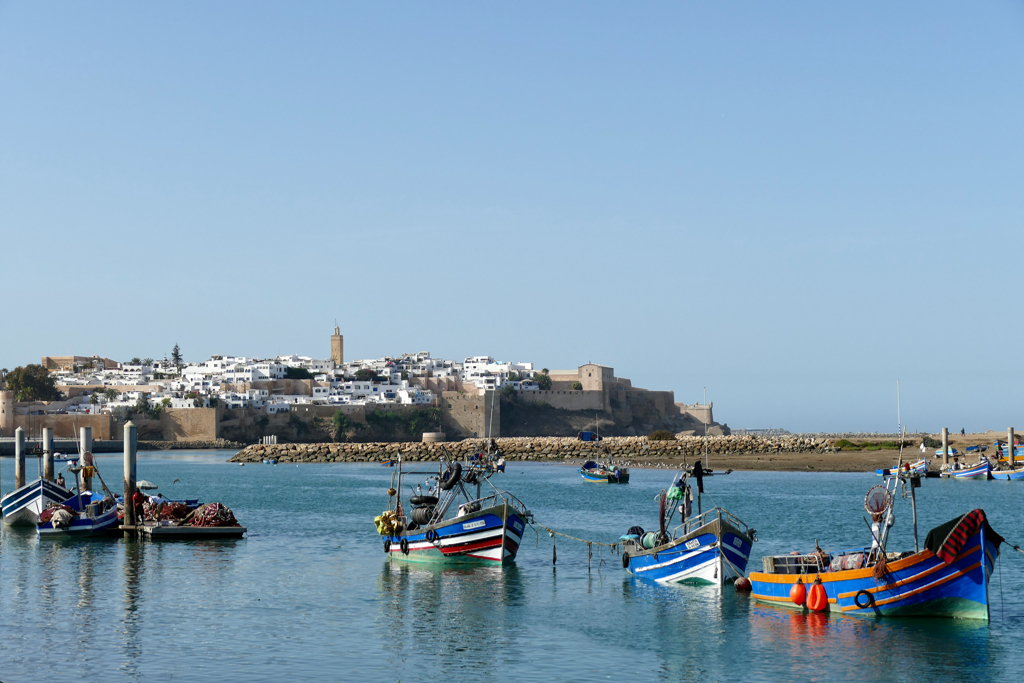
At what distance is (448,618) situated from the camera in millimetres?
17391

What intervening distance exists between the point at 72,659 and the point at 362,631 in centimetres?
393

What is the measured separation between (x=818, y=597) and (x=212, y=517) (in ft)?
52.7

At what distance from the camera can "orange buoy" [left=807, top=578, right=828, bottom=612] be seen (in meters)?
16.5

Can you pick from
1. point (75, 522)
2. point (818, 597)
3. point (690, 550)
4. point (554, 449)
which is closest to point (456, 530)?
point (690, 550)

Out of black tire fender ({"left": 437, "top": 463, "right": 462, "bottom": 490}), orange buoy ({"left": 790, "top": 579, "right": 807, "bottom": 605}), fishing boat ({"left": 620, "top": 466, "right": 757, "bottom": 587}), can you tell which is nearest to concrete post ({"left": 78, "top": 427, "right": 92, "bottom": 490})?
black tire fender ({"left": 437, "top": 463, "right": 462, "bottom": 490})

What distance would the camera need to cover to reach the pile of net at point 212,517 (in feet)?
90.2

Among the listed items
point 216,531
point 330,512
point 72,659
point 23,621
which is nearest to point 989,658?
point 72,659

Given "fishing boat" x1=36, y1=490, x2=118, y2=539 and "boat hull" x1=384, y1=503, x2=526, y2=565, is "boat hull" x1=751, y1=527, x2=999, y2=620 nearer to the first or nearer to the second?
"boat hull" x1=384, y1=503, x2=526, y2=565

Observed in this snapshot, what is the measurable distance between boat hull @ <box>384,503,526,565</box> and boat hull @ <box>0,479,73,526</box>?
40.1ft

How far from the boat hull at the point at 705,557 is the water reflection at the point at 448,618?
2.54m

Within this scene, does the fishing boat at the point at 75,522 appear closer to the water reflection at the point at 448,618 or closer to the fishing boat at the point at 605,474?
the water reflection at the point at 448,618

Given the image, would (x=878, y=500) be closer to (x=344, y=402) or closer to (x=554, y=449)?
(x=554, y=449)

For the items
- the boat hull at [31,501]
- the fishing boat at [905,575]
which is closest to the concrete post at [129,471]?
the boat hull at [31,501]

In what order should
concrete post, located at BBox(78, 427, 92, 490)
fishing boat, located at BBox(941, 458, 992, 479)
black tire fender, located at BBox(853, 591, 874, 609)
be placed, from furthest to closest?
fishing boat, located at BBox(941, 458, 992, 479), concrete post, located at BBox(78, 427, 92, 490), black tire fender, located at BBox(853, 591, 874, 609)
